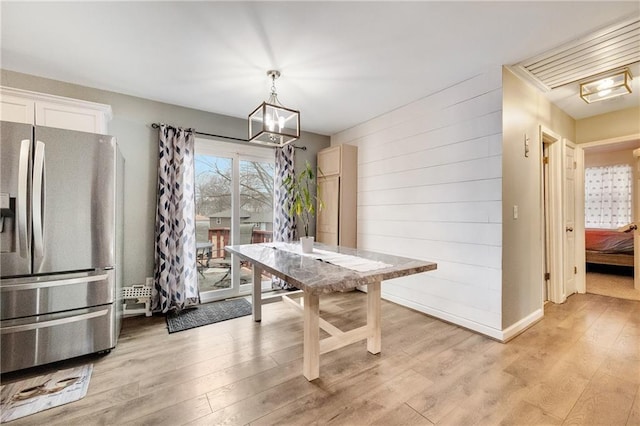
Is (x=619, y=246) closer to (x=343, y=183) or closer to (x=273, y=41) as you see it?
(x=343, y=183)

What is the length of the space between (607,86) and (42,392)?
5.51 metres

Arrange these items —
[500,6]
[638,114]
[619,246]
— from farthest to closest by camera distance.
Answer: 1. [619,246]
2. [638,114]
3. [500,6]

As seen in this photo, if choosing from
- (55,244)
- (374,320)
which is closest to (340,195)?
(374,320)

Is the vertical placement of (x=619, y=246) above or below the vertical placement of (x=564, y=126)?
below

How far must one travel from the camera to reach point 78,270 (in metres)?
2.09

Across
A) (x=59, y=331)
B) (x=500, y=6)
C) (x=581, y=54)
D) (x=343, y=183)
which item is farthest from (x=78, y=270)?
(x=581, y=54)

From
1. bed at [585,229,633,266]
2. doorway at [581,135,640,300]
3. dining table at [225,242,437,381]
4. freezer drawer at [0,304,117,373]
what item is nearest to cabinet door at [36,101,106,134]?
freezer drawer at [0,304,117,373]

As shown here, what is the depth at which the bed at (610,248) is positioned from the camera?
454 centimetres

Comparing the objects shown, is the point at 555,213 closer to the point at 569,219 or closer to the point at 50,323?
the point at 569,219

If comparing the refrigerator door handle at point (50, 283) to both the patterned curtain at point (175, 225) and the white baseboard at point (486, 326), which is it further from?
the white baseboard at point (486, 326)

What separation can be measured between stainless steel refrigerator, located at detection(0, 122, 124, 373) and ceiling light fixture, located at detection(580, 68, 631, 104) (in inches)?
185

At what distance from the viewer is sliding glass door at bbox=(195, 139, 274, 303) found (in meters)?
3.61

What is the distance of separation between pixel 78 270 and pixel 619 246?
25.2 ft

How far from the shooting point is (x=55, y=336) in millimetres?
1983
